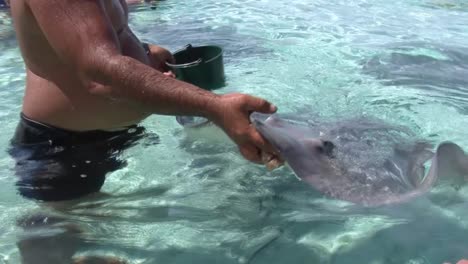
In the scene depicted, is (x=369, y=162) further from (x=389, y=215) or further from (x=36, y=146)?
(x=36, y=146)

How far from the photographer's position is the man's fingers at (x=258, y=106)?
1.98 m

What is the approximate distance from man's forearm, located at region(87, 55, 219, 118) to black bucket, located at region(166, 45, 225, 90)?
108 cm

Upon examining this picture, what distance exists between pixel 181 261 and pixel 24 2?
1.40m

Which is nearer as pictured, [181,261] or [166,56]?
[181,261]

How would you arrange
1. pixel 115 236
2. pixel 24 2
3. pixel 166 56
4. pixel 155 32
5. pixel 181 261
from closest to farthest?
pixel 24 2, pixel 181 261, pixel 115 236, pixel 166 56, pixel 155 32

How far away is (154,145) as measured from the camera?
3598mm

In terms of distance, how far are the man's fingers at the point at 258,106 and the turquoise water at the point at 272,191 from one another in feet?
2.60

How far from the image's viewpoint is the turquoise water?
2.47m

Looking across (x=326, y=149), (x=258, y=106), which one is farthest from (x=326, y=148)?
(x=258, y=106)

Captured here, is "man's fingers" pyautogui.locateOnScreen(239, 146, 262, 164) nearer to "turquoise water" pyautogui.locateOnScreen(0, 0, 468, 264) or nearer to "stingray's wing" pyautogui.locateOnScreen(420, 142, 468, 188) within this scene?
"turquoise water" pyautogui.locateOnScreen(0, 0, 468, 264)

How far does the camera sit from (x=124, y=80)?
1.98 meters

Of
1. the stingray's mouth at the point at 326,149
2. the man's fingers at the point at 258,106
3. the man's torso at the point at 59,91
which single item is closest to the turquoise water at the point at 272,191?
the stingray's mouth at the point at 326,149

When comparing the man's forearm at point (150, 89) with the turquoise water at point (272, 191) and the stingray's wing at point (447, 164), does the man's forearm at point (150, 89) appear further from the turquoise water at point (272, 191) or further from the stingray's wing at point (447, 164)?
the stingray's wing at point (447, 164)

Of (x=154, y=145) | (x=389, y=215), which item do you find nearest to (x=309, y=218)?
(x=389, y=215)
